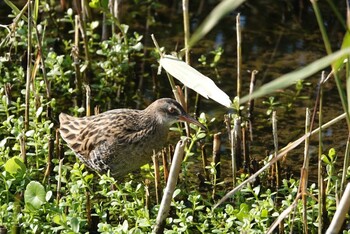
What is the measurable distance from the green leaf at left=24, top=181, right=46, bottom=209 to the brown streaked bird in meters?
0.86

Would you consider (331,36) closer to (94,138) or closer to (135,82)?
(135,82)

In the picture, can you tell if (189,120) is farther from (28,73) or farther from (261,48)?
(261,48)

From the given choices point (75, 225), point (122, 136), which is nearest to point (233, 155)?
point (122, 136)

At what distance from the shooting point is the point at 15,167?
19.5ft

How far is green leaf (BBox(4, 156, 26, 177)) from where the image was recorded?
5.90 m

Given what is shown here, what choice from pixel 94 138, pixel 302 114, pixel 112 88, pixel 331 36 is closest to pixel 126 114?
pixel 94 138

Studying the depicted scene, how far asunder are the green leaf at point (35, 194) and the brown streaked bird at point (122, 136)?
0.86 metres

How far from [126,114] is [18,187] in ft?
3.47

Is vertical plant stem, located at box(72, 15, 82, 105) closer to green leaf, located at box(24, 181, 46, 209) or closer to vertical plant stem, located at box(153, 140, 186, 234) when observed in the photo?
green leaf, located at box(24, 181, 46, 209)

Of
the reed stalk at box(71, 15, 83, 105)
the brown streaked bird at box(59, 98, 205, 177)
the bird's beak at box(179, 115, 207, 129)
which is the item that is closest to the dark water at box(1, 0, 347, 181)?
the reed stalk at box(71, 15, 83, 105)

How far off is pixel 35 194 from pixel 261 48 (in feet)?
12.9

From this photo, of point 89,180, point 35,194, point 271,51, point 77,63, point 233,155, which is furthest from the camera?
point 271,51

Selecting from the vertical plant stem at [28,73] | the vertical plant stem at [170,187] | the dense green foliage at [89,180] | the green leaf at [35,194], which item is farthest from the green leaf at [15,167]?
the vertical plant stem at [170,187]

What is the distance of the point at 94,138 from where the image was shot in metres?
6.38
